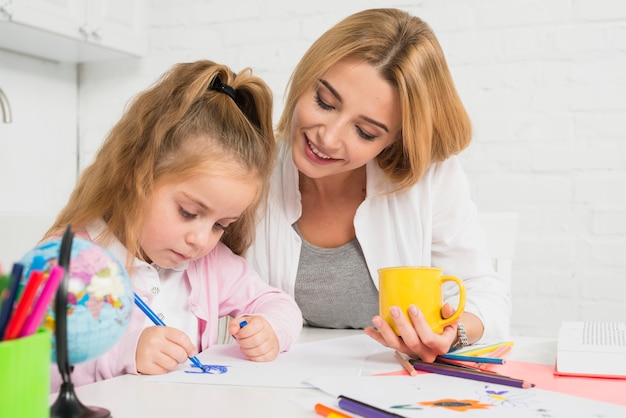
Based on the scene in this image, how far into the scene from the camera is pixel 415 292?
96 centimetres

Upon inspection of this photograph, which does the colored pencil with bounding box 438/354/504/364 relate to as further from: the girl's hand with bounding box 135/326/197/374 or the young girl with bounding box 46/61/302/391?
the girl's hand with bounding box 135/326/197/374

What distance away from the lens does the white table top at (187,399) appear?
0.72 meters

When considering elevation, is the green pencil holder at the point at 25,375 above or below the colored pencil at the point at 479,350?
above

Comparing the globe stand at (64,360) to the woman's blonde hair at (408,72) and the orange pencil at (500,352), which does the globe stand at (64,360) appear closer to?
the orange pencil at (500,352)

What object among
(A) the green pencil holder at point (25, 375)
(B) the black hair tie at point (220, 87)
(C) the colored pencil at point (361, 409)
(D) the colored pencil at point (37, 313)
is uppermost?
(B) the black hair tie at point (220, 87)

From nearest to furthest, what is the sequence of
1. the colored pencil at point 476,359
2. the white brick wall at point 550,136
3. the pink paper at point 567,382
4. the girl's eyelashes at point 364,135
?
the pink paper at point 567,382, the colored pencil at point 476,359, the girl's eyelashes at point 364,135, the white brick wall at point 550,136

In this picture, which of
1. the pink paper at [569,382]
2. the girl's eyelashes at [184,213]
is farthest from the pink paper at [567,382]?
the girl's eyelashes at [184,213]

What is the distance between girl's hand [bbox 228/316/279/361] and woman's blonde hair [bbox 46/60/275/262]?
212 mm

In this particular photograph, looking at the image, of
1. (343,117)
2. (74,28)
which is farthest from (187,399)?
(74,28)

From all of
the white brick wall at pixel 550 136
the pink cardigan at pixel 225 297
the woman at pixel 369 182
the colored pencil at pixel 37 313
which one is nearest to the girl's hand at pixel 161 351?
the pink cardigan at pixel 225 297

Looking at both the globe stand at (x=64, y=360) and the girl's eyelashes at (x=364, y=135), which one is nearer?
the globe stand at (x=64, y=360)

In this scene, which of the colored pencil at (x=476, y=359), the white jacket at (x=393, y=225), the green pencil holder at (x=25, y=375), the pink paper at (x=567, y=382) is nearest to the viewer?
the green pencil holder at (x=25, y=375)

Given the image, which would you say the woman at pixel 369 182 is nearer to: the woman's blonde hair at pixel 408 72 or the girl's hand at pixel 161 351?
the woman's blonde hair at pixel 408 72

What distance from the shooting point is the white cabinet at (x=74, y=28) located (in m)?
2.28
